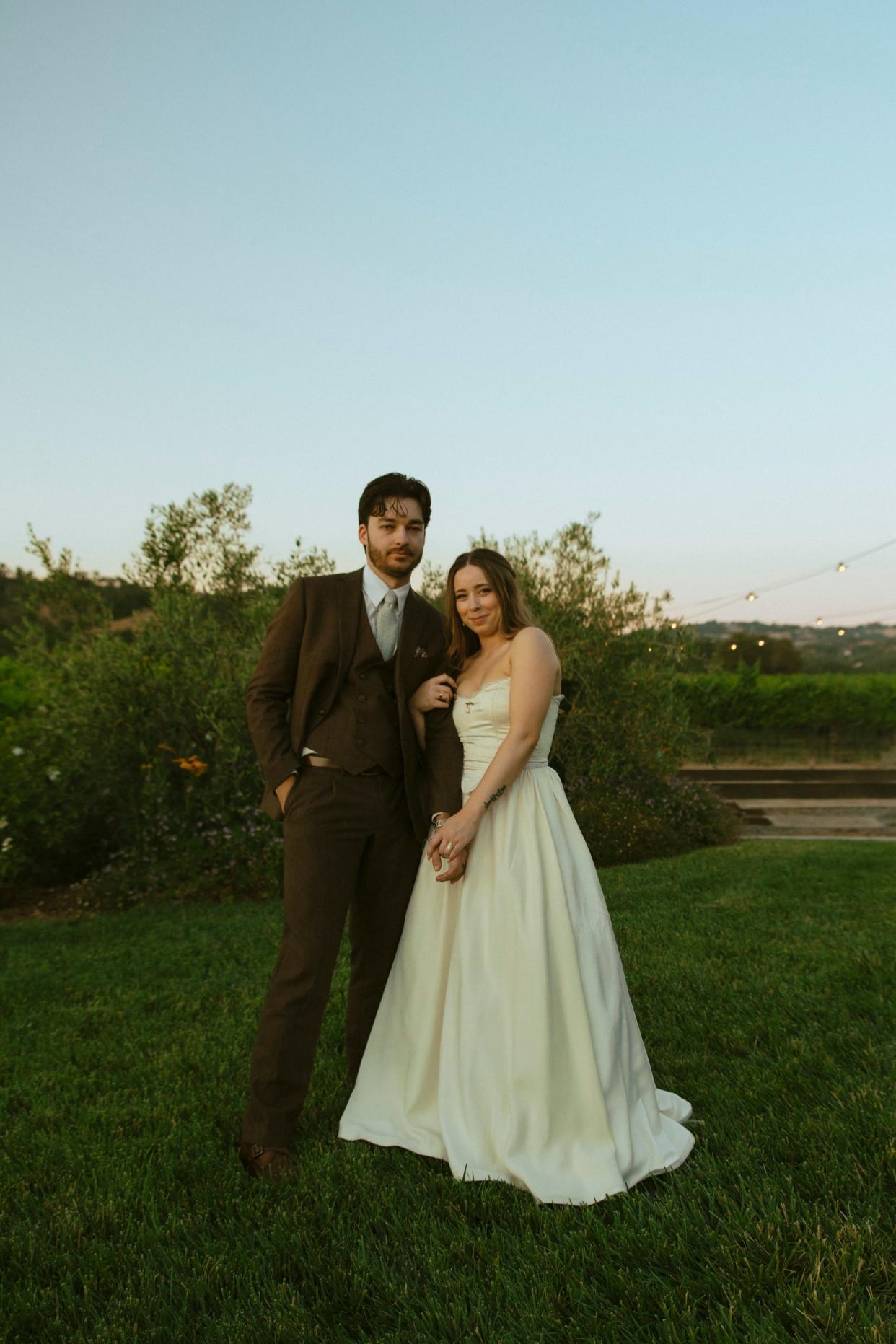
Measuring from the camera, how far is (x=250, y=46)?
27.0ft

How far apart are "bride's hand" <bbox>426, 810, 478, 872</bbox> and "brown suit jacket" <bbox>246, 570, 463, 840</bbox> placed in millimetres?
105

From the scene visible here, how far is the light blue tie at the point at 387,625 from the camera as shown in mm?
3094

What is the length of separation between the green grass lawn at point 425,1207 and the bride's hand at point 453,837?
0.93 m

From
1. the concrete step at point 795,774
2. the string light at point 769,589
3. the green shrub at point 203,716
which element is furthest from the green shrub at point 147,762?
the concrete step at point 795,774

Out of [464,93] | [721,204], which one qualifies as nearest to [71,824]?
[464,93]

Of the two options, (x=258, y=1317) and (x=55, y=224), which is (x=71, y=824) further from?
(x=258, y=1317)

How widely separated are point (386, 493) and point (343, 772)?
0.95m

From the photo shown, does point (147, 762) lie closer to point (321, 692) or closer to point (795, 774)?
point (321, 692)

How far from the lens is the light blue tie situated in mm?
3094

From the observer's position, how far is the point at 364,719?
118 inches

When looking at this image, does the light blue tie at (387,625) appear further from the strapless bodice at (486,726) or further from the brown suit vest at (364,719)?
the strapless bodice at (486,726)

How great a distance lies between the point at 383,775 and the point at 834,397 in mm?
12491

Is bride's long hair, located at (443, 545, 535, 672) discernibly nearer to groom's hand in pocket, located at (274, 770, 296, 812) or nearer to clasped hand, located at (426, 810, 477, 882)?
clasped hand, located at (426, 810, 477, 882)

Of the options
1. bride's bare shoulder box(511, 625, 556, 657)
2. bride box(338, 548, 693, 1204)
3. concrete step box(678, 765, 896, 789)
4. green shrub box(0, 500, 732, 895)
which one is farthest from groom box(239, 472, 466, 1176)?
concrete step box(678, 765, 896, 789)
